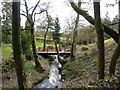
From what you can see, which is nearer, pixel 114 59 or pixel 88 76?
pixel 114 59

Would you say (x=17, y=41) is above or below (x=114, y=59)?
above

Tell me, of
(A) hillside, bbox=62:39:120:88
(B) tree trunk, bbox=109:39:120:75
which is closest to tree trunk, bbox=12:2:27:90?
(A) hillside, bbox=62:39:120:88

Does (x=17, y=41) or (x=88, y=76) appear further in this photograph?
(x=88, y=76)

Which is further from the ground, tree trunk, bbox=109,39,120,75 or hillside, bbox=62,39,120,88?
tree trunk, bbox=109,39,120,75

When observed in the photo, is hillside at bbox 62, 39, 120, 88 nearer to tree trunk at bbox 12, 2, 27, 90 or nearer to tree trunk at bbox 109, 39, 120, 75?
tree trunk at bbox 109, 39, 120, 75

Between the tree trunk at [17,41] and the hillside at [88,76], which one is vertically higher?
the tree trunk at [17,41]

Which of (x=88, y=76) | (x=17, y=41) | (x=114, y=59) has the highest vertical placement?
(x=17, y=41)

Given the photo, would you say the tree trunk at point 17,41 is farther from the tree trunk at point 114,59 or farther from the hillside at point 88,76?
the tree trunk at point 114,59

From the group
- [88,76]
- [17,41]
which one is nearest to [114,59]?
[88,76]

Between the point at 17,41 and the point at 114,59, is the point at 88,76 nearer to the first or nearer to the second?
the point at 114,59

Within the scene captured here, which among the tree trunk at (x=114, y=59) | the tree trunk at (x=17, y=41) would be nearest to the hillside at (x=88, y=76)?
the tree trunk at (x=114, y=59)

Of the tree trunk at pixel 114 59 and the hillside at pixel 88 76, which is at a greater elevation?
the tree trunk at pixel 114 59

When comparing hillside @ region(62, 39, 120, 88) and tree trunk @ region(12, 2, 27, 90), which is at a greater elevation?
tree trunk @ region(12, 2, 27, 90)

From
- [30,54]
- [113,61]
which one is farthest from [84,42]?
[113,61]
